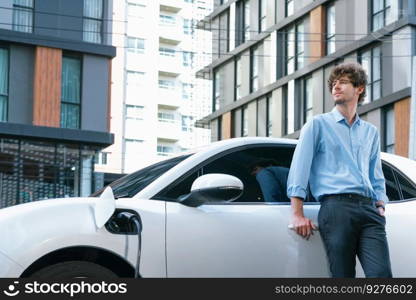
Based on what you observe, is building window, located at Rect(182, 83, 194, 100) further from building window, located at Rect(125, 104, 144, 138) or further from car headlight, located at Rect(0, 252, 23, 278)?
car headlight, located at Rect(0, 252, 23, 278)

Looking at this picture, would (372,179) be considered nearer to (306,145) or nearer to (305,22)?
(306,145)

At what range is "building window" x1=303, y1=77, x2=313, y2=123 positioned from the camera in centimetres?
3772

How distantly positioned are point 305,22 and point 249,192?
3471cm

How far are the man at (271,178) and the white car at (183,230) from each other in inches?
1.6

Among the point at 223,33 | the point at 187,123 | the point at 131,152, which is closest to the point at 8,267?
the point at 223,33

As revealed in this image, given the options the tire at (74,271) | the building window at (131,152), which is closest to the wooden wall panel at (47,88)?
the tire at (74,271)

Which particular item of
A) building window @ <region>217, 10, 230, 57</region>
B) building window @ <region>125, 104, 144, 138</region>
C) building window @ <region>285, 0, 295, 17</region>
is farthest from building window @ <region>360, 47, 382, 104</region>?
building window @ <region>125, 104, 144, 138</region>

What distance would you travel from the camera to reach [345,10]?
35.2 metres

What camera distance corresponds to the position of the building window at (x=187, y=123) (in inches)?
3142

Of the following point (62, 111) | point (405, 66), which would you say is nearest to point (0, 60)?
point (62, 111)

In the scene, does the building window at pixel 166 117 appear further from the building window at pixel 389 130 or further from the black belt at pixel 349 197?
the black belt at pixel 349 197

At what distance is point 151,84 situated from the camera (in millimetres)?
76250

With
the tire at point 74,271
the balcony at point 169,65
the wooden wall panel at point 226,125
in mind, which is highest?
the balcony at point 169,65

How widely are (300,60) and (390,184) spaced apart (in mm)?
34310
